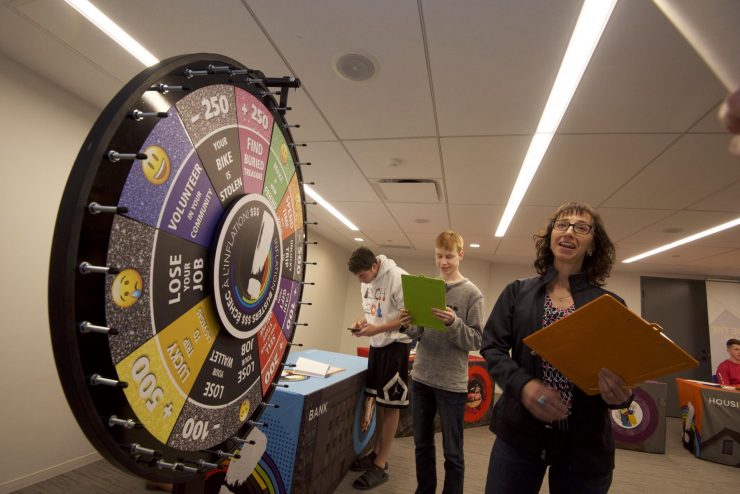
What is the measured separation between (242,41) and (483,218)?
3.50 m

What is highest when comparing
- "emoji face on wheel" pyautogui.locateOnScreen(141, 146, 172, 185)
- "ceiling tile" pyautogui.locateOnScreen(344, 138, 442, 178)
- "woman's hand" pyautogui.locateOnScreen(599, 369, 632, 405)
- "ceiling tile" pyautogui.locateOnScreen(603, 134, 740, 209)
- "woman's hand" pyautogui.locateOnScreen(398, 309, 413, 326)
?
"ceiling tile" pyautogui.locateOnScreen(344, 138, 442, 178)

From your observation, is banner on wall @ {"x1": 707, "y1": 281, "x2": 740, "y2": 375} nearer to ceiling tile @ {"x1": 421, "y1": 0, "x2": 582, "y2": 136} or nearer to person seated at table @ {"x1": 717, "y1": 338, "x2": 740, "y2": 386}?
person seated at table @ {"x1": 717, "y1": 338, "x2": 740, "y2": 386}

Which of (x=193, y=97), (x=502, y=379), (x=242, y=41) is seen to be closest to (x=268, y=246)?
(x=193, y=97)

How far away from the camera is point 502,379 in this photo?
3.64 ft

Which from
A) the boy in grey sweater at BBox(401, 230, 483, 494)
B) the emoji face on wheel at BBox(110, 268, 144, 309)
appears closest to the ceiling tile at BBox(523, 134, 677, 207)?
the boy in grey sweater at BBox(401, 230, 483, 494)

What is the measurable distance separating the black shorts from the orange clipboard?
4.78ft

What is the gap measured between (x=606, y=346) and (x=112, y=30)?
8.37ft

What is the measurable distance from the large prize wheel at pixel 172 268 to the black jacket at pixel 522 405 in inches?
31.3

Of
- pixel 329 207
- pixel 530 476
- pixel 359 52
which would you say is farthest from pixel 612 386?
pixel 329 207

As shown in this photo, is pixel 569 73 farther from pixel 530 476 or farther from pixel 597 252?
pixel 530 476

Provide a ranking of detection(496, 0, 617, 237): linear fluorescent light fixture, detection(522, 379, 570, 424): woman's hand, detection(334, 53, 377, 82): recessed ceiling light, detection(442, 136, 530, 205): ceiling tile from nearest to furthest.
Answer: detection(522, 379, 570, 424): woman's hand < detection(496, 0, 617, 237): linear fluorescent light fixture < detection(334, 53, 377, 82): recessed ceiling light < detection(442, 136, 530, 205): ceiling tile

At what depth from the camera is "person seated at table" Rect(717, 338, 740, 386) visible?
437 cm

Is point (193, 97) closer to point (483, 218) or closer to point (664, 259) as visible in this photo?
point (483, 218)

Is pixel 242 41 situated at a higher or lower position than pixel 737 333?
higher
